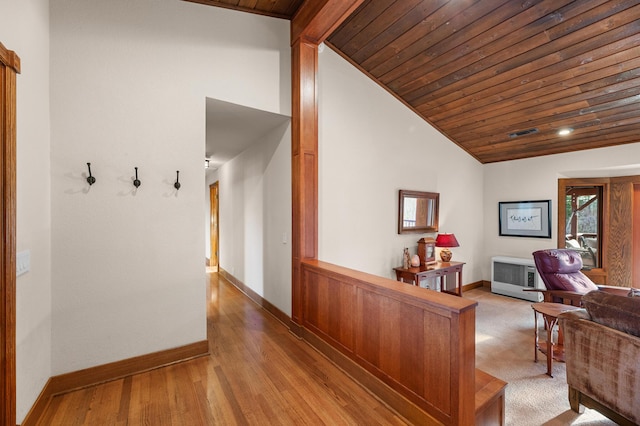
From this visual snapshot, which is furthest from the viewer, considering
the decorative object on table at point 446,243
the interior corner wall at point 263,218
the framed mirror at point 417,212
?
the decorative object on table at point 446,243

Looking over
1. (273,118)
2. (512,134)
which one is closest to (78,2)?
(273,118)

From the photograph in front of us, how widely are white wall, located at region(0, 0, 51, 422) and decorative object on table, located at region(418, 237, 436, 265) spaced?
14.0 feet

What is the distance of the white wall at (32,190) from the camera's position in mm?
1639

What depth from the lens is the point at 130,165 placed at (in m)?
2.36

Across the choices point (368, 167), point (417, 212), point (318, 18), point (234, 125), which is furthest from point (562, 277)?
point (234, 125)

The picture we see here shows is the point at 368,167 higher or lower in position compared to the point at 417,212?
higher

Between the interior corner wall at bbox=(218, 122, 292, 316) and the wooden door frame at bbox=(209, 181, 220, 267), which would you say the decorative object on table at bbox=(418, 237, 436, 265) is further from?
the wooden door frame at bbox=(209, 181, 220, 267)

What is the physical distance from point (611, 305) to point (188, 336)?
3.31 meters

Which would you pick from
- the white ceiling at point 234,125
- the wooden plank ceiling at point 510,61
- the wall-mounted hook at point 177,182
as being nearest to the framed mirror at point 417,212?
the wooden plank ceiling at point 510,61

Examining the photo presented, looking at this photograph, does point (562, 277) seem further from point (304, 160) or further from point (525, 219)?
point (304, 160)

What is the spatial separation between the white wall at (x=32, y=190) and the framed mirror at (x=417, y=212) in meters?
3.92

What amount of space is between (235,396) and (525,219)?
5516mm

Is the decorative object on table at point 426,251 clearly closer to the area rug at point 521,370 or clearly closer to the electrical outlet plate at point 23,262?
the area rug at point 521,370

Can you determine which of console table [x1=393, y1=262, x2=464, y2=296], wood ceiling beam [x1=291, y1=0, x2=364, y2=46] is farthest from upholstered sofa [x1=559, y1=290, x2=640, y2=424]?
wood ceiling beam [x1=291, y1=0, x2=364, y2=46]
